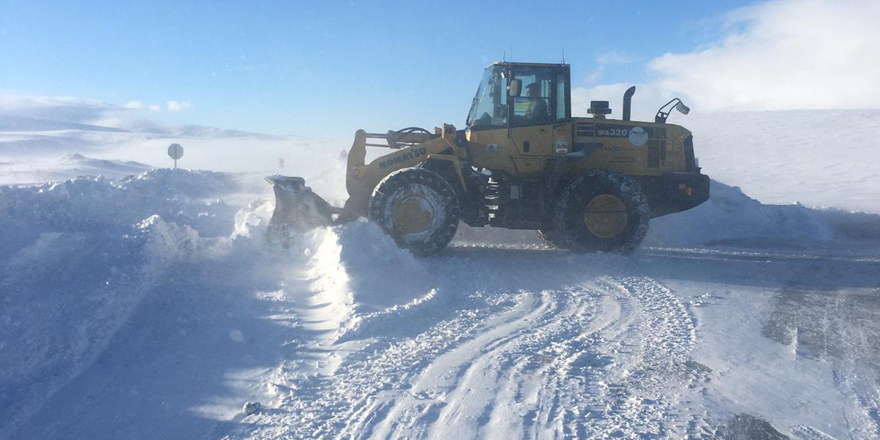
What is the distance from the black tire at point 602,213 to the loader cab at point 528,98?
3.58 feet

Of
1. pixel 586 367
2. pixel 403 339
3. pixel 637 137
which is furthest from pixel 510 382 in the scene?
pixel 637 137

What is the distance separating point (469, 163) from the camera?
957cm

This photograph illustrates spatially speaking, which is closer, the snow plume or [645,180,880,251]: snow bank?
the snow plume

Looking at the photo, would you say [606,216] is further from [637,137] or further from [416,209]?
[416,209]

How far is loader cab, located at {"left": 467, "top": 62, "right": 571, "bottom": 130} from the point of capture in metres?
9.46

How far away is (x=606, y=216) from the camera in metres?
9.47

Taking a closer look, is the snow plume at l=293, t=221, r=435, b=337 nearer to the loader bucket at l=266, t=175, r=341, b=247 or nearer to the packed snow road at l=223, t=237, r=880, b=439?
the packed snow road at l=223, t=237, r=880, b=439

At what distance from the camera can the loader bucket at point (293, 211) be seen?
904 cm

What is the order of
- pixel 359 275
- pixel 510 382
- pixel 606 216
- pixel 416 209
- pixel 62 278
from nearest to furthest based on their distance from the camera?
pixel 510 382 → pixel 62 278 → pixel 359 275 → pixel 416 209 → pixel 606 216

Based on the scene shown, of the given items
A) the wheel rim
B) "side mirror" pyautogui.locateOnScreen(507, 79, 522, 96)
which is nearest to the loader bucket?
"side mirror" pyautogui.locateOnScreen(507, 79, 522, 96)

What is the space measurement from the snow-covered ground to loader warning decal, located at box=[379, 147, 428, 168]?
4.61ft

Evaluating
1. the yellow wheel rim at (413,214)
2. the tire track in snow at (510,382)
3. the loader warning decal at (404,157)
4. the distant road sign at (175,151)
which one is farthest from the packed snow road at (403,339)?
the distant road sign at (175,151)

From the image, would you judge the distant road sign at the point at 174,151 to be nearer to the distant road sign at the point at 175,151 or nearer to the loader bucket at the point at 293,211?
the distant road sign at the point at 175,151

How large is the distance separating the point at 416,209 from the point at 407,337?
144 inches
